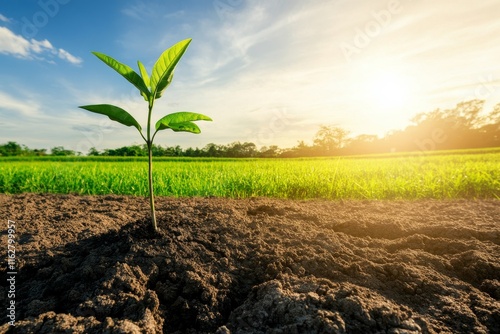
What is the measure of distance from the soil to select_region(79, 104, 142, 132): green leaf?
31.0 inches

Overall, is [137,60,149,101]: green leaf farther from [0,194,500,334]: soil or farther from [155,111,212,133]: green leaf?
[0,194,500,334]: soil

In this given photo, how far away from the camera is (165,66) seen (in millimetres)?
1903

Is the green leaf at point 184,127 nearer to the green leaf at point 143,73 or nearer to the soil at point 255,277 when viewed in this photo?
the green leaf at point 143,73

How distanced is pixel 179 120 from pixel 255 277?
109 centimetres

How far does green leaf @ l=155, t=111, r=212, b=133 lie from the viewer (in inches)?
75.0

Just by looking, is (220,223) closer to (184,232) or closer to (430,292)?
(184,232)

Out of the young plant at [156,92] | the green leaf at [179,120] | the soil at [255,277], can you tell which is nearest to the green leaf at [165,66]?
the young plant at [156,92]

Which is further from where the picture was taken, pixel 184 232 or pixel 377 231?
pixel 377 231

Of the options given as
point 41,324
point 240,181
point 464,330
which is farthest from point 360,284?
A: point 240,181

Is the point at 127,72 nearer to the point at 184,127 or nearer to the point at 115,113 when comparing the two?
the point at 115,113

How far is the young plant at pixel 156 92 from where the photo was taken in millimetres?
1858

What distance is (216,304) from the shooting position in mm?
1582

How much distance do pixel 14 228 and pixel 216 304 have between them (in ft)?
7.18

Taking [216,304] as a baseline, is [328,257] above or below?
above
